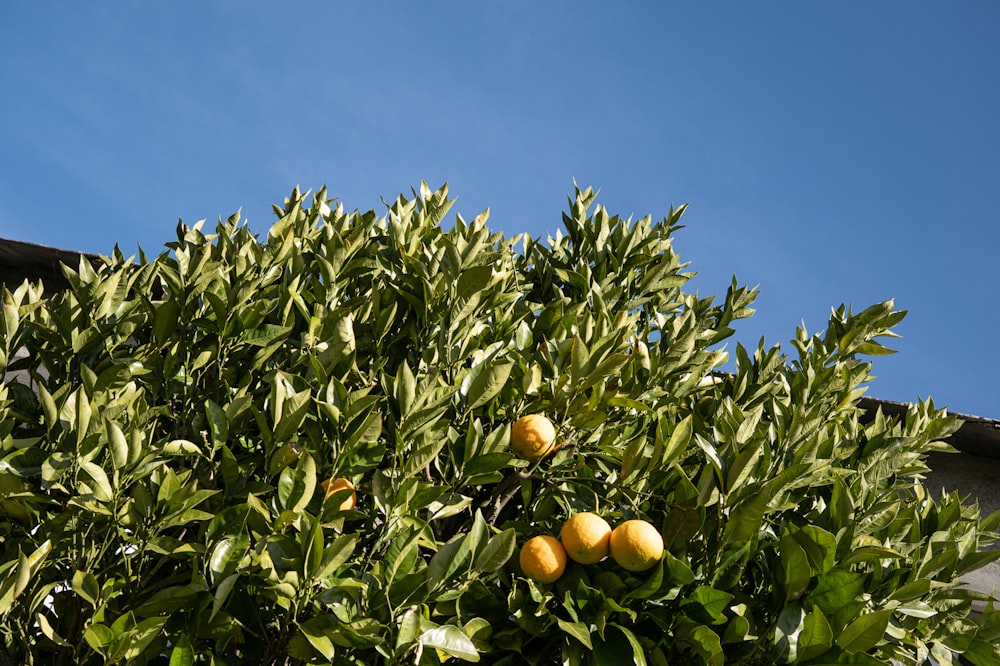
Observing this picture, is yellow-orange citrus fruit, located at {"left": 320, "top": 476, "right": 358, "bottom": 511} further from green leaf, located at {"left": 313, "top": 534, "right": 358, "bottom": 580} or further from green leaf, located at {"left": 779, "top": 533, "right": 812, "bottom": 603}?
green leaf, located at {"left": 779, "top": 533, "right": 812, "bottom": 603}

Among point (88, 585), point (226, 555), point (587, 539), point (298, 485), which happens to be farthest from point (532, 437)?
point (88, 585)

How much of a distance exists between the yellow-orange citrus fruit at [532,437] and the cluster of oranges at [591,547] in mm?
217

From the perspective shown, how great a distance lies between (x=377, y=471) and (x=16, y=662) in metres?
0.94

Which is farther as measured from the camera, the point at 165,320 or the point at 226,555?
the point at 165,320

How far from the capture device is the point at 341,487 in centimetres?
204

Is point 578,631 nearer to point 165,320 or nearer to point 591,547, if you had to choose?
point 591,547

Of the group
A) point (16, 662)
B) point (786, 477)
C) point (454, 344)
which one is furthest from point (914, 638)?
point (16, 662)

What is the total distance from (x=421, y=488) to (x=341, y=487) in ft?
0.71

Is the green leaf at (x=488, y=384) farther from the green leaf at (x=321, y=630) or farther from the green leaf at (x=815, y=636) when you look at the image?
the green leaf at (x=815, y=636)

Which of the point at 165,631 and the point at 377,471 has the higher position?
the point at 377,471

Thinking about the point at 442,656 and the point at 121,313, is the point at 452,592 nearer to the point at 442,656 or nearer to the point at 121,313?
the point at 442,656

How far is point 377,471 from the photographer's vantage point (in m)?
2.00

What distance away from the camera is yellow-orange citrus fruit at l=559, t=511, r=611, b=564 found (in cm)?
194

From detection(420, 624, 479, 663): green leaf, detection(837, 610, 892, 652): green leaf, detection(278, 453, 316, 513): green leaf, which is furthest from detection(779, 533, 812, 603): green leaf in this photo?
detection(278, 453, 316, 513): green leaf
